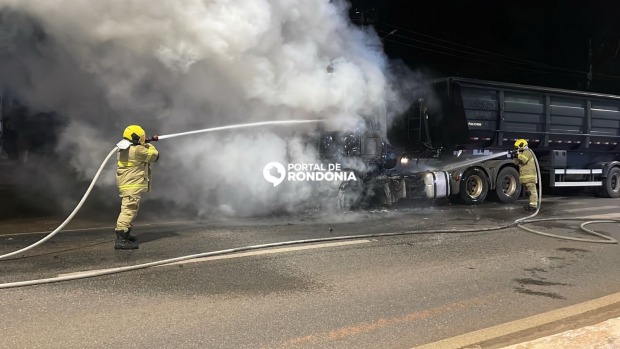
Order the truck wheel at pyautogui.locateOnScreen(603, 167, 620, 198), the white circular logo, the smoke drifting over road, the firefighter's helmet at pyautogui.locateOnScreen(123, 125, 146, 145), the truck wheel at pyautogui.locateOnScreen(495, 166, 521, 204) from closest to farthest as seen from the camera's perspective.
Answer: the firefighter's helmet at pyautogui.locateOnScreen(123, 125, 146, 145), the smoke drifting over road, the white circular logo, the truck wheel at pyautogui.locateOnScreen(495, 166, 521, 204), the truck wheel at pyautogui.locateOnScreen(603, 167, 620, 198)

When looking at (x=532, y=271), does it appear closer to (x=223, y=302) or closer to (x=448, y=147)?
(x=223, y=302)

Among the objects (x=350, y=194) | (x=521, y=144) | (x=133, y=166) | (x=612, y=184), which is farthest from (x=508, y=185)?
(x=133, y=166)

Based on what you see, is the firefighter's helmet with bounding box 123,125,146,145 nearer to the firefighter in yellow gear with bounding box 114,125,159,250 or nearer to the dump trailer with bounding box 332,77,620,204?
the firefighter in yellow gear with bounding box 114,125,159,250

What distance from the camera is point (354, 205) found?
33.1 ft

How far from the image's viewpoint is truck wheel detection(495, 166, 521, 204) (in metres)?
12.3

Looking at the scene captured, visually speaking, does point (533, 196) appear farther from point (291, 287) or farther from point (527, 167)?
point (291, 287)

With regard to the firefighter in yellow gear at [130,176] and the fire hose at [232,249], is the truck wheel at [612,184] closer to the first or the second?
the fire hose at [232,249]

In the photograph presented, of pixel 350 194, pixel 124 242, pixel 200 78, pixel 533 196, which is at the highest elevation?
pixel 200 78

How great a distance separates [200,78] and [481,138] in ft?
24.1

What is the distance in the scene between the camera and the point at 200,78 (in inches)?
327

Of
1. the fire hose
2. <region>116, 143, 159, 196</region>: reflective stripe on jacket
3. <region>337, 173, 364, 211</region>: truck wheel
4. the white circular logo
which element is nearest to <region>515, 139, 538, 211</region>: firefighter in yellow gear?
the fire hose

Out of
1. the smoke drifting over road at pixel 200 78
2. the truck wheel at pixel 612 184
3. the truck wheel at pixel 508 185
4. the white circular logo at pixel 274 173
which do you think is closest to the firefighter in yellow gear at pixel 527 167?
the truck wheel at pixel 508 185

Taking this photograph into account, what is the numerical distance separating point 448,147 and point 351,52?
3947 millimetres

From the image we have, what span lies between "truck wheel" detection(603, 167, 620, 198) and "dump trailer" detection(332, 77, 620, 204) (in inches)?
26.5
